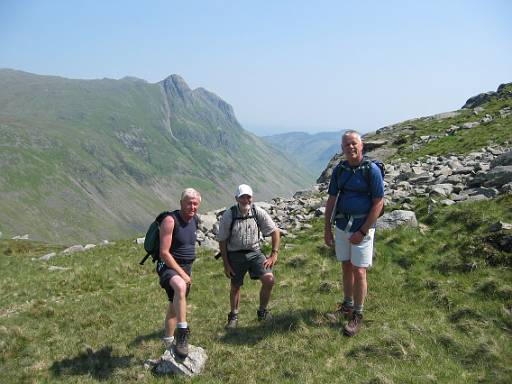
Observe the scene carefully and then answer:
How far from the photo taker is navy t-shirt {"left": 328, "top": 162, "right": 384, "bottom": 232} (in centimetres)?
909

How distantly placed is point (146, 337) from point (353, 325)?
17.7 feet

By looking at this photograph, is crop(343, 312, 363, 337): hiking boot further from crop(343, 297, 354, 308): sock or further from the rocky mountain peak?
the rocky mountain peak

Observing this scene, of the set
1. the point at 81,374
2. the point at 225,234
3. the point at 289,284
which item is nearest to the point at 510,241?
the point at 289,284

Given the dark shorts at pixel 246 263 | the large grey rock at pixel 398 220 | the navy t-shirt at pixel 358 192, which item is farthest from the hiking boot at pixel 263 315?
the large grey rock at pixel 398 220

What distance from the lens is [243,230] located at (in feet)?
32.4

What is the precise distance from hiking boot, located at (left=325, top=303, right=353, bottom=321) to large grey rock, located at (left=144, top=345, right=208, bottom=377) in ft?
10.7

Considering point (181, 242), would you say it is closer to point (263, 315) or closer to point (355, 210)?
point (263, 315)

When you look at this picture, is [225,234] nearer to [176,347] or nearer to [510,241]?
[176,347]

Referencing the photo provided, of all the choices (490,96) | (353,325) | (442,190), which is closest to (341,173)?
(353,325)

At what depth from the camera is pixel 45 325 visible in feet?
42.3

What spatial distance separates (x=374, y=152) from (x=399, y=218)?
27.2 metres

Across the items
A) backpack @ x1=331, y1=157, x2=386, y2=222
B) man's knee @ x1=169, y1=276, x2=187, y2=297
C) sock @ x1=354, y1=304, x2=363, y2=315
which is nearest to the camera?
man's knee @ x1=169, y1=276, x2=187, y2=297

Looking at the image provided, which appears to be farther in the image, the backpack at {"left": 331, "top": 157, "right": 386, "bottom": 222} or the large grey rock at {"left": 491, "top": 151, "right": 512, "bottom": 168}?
the large grey rock at {"left": 491, "top": 151, "right": 512, "bottom": 168}

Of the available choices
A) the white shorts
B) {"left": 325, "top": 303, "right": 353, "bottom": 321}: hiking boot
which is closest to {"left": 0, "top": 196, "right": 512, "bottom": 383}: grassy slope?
{"left": 325, "top": 303, "right": 353, "bottom": 321}: hiking boot
